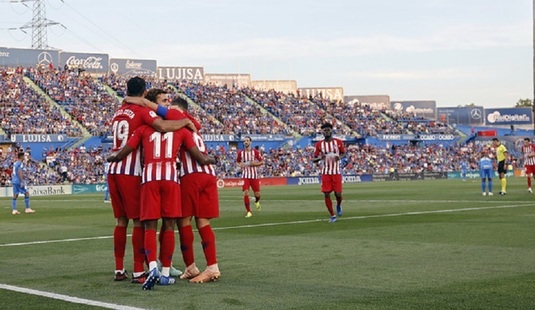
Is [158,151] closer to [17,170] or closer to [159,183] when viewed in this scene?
[159,183]

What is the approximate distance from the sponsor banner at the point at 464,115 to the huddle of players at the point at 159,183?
104m

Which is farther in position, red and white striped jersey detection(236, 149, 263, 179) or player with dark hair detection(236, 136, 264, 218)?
red and white striped jersey detection(236, 149, 263, 179)

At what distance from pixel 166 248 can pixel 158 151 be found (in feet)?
3.93

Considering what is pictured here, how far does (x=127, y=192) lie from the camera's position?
9617 millimetres

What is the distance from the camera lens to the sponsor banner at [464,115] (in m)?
111

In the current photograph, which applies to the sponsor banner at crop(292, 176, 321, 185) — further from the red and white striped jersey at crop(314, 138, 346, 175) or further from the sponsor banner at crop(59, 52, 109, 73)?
the red and white striped jersey at crop(314, 138, 346, 175)

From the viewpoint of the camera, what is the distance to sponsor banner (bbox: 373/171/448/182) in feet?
215

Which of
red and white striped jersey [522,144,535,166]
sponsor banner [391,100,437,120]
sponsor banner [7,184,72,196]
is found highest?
sponsor banner [391,100,437,120]

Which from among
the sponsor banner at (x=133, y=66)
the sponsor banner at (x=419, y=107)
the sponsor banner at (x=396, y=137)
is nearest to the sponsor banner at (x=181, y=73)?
the sponsor banner at (x=133, y=66)

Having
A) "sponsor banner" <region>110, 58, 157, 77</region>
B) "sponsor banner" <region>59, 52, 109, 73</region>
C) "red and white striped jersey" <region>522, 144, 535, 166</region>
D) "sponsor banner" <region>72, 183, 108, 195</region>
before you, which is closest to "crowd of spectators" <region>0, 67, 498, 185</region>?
"sponsor banner" <region>72, 183, 108, 195</region>

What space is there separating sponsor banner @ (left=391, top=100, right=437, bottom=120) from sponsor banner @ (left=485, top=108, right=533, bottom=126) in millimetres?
11551

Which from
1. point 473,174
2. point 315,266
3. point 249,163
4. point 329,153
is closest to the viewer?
point 315,266

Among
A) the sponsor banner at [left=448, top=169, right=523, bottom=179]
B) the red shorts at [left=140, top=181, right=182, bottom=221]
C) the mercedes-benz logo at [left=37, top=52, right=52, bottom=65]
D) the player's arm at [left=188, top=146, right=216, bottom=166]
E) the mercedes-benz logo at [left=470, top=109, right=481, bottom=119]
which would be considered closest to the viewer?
the red shorts at [left=140, top=181, right=182, bottom=221]

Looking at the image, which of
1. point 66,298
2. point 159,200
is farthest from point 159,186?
point 66,298
